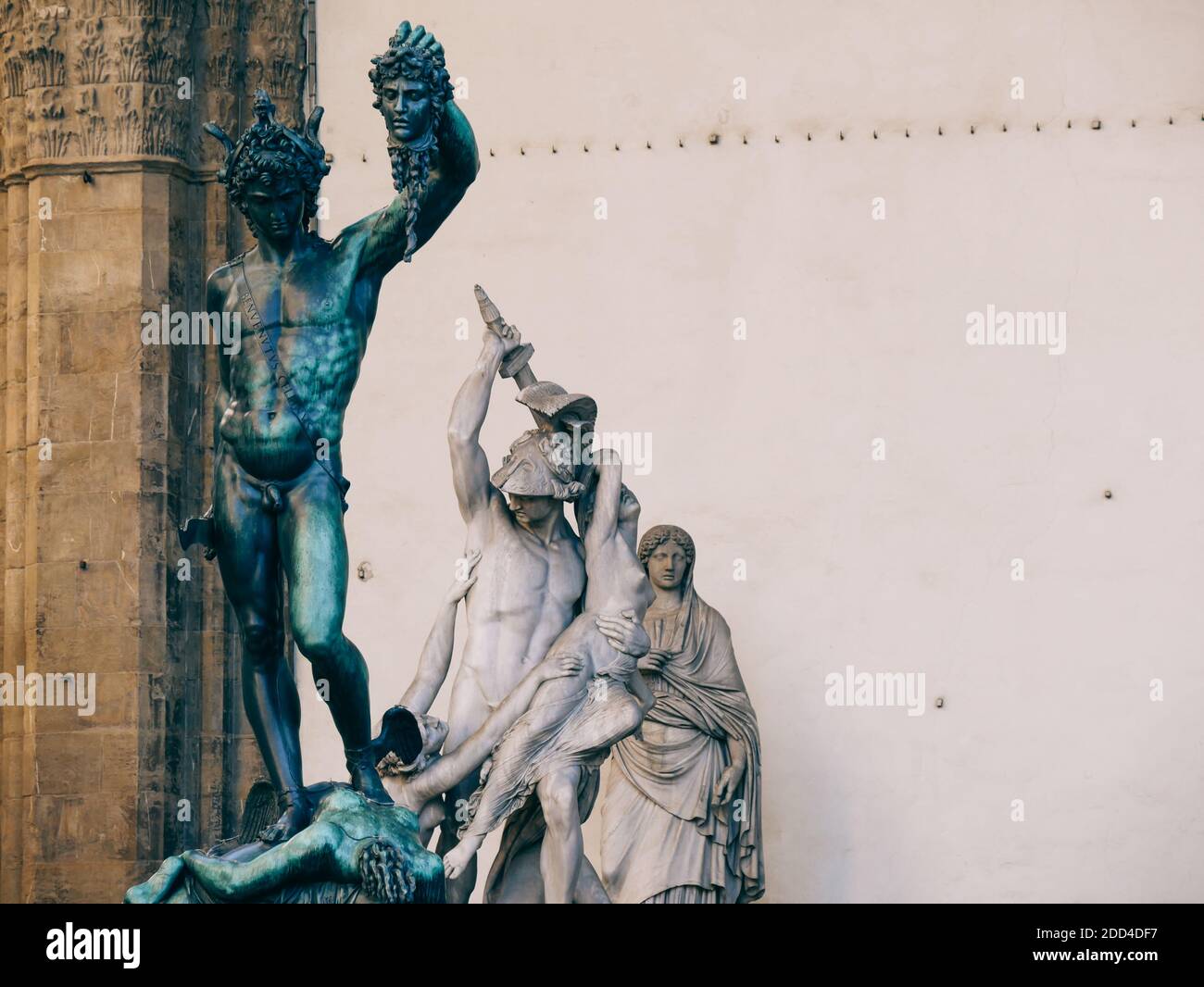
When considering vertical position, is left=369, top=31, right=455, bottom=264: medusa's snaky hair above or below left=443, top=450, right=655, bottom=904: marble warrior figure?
above

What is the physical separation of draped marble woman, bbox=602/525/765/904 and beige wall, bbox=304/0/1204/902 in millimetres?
1815

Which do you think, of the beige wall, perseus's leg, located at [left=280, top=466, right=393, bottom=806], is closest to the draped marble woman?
the beige wall

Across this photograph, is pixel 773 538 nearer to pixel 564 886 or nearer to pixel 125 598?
pixel 125 598

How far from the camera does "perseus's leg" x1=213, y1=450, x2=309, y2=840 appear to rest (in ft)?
24.6

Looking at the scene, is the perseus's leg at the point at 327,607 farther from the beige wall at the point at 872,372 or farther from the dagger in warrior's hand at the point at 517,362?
the beige wall at the point at 872,372

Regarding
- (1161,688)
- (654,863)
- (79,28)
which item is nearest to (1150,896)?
(1161,688)

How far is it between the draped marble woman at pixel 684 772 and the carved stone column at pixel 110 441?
2.40m

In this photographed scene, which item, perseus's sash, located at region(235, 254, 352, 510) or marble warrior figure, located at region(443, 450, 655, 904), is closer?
perseus's sash, located at region(235, 254, 352, 510)

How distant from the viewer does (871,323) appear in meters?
14.0

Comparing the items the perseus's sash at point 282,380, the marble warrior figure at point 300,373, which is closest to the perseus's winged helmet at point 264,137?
the marble warrior figure at point 300,373

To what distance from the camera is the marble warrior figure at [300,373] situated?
734 cm

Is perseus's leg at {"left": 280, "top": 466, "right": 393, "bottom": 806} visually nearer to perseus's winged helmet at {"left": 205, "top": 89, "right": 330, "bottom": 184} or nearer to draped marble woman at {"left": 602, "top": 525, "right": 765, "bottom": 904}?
perseus's winged helmet at {"left": 205, "top": 89, "right": 330, "bottom": 184}

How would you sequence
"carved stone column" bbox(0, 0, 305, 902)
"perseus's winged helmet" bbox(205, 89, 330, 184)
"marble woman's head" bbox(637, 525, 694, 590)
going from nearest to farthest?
"perseus's winged helmet" bbox(205, 89, 330, 184) < "marble woman's head" bbox(637, 525, 694, 590) < "carved stone column" bbox(0, 0, 305, 902)

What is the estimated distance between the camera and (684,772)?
463 inches
